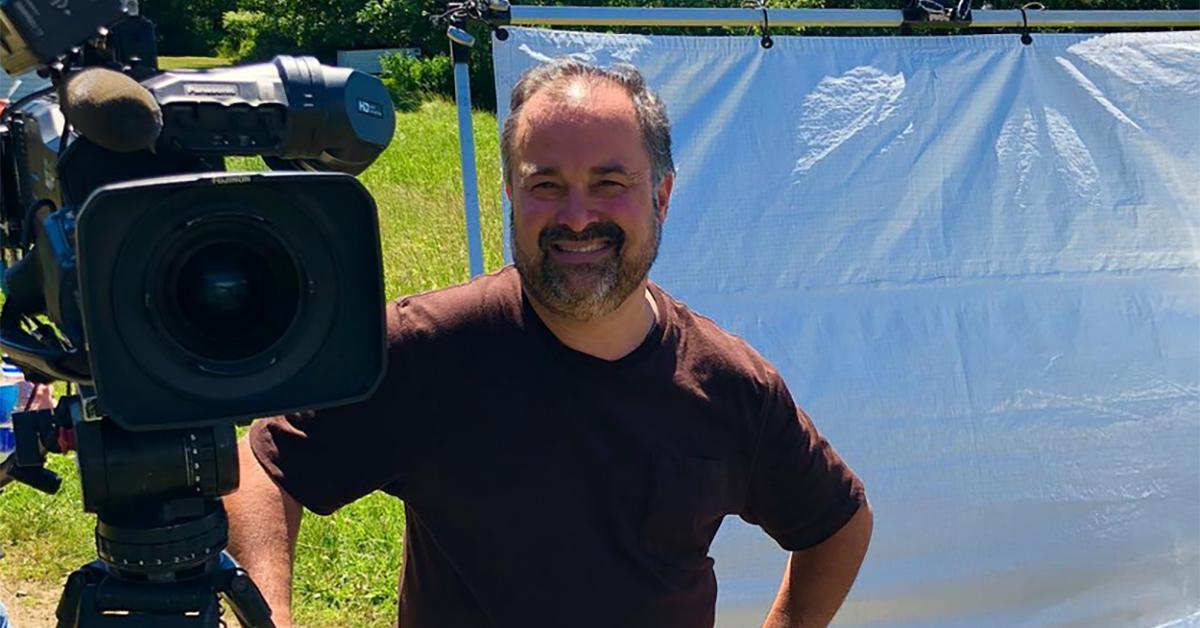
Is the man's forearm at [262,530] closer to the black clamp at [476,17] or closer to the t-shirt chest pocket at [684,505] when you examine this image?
the t-shirt chest pocket at [684,505]

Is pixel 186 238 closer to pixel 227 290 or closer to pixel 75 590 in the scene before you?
pixel 227 290

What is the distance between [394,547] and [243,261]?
2.68 metres

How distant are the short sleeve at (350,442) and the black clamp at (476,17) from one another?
1.02 m

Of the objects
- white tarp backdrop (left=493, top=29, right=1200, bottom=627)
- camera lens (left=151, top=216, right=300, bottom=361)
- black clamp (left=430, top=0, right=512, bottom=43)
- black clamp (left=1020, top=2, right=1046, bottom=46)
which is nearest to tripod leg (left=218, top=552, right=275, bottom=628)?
camera lens (left=151, top=216, right=300, bottom=361)

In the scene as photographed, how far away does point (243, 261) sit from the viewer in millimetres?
1137

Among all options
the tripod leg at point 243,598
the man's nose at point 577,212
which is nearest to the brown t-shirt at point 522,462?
the man's nose at point 577,212

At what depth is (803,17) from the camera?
270 cm

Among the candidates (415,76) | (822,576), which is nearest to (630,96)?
(822,576)

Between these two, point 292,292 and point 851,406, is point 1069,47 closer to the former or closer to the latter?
point 851,406

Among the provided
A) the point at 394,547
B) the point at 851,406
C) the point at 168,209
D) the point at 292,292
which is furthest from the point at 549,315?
the point at 394,547

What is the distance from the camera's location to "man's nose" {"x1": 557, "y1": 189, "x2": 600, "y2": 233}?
5.06 ft

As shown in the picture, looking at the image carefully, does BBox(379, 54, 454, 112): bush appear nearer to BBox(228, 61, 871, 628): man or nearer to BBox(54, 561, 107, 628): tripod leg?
BBox(228, 61, 871, 628): man

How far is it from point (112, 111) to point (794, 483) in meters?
1.07

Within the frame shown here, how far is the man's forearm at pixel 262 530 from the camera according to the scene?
1455mm
